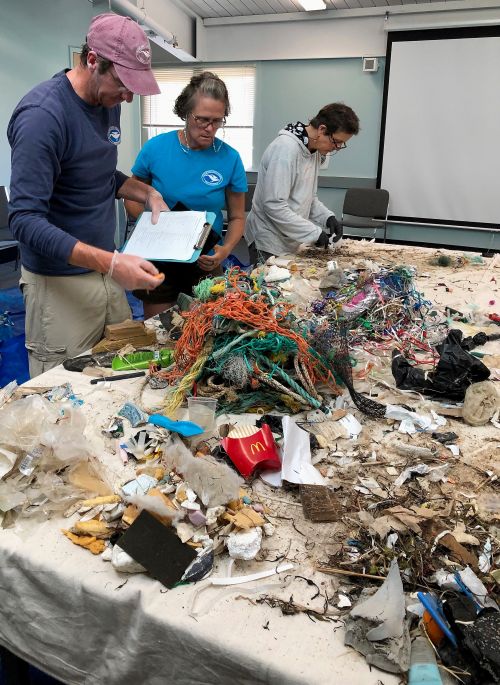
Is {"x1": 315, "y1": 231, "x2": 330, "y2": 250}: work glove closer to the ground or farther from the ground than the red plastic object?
farther from the ground

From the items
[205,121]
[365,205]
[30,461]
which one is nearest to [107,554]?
[30,461]

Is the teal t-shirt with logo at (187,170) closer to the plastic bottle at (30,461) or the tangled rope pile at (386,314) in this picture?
the tangled rope pile at (386,314)

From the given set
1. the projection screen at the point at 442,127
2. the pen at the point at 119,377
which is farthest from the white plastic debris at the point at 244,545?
the projection screen at the point at 442,127

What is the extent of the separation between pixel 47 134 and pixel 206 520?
3.86ft

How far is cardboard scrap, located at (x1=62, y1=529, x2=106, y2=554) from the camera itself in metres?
0.96

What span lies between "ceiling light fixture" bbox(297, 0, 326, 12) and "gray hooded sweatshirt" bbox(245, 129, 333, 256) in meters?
4.13

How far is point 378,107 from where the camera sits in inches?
260

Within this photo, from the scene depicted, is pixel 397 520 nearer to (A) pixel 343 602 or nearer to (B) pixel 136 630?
(A) pixel 343 602

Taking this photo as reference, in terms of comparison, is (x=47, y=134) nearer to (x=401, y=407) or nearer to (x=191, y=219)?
(x=191, y=219)

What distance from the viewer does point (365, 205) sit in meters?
6.50

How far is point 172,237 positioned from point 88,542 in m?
1.24

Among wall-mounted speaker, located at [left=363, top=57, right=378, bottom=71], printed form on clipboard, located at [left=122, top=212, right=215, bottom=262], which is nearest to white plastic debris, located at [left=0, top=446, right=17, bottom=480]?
printed form on clipboard, located at [left=122, top=212, right=215, bottom=262]

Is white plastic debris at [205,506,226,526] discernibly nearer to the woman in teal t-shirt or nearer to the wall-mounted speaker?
the woman in teal t-shirt

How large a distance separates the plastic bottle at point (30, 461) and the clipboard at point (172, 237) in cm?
90
